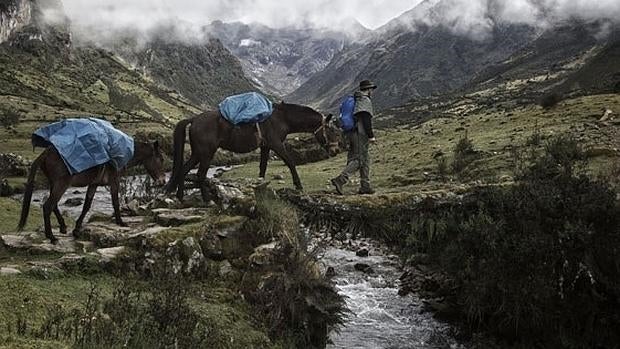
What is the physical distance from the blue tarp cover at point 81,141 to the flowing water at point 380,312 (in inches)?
240

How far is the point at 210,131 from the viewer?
48.3 feet

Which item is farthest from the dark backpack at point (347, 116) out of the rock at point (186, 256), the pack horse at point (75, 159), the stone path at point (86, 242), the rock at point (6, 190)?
the rock at point (6, 190)

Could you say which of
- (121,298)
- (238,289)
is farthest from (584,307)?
(121,298)

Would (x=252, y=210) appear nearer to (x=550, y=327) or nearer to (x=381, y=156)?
Answer: (x=550, y=327)

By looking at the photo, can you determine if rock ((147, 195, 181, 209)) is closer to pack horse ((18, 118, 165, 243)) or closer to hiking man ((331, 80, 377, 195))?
pack horse ((18, 118, 165, 243))

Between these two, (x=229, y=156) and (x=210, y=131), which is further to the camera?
(x=229, y=156)

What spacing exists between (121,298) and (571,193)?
9.83m

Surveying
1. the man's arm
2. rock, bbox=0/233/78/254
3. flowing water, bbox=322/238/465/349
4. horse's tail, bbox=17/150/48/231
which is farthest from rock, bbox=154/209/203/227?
the man's arm

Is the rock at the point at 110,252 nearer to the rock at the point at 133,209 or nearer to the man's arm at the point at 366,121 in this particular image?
the rock at the point at 133,209

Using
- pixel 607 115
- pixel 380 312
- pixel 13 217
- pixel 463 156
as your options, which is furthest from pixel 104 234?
pixel 607 115

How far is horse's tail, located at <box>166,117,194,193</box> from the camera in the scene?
1497 cm

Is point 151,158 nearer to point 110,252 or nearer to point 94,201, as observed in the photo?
point 110,252

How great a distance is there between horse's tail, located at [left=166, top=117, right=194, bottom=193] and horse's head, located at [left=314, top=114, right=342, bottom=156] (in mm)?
4109

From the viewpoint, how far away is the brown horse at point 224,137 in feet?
48.2
